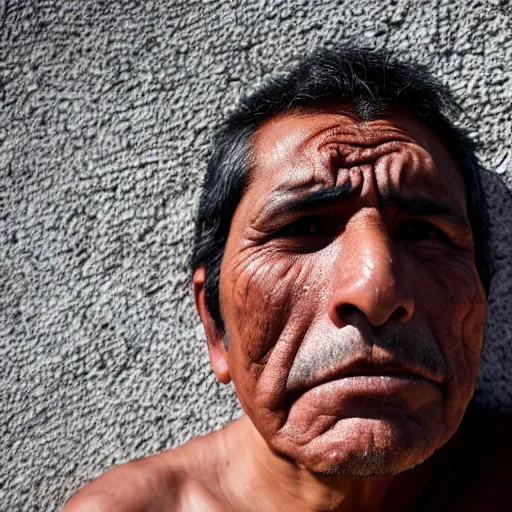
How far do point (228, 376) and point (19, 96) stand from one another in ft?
3.94

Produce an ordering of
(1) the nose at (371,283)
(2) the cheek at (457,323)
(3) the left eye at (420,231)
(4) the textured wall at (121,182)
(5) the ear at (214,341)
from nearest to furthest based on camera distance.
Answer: (1) the nose at (371,283) < (2) the cheek at (457,323) < (3) the left eye at (420,231) < (5) the ear at (214,341) < (4) the textured wall at (121,182)

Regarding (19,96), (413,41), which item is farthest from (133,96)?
(413,41)

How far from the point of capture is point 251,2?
213cm

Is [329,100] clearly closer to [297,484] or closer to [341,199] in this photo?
[341,199]

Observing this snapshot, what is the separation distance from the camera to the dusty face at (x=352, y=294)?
1.28m

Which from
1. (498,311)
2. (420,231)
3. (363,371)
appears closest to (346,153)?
(420,231)

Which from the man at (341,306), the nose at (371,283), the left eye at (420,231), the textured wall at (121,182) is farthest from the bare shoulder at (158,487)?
the left eye at (420,231)

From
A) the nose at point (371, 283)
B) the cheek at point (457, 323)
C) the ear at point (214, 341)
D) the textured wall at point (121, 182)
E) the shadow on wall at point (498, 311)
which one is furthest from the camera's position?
the textured wall at point (121, 182)

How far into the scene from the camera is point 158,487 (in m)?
1.73

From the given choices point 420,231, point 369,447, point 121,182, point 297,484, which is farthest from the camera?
point 121,182

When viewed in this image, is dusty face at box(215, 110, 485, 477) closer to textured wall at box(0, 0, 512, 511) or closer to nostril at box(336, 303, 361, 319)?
nostril at box(336, 303, 361, 319)

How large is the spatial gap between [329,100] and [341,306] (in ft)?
1.73

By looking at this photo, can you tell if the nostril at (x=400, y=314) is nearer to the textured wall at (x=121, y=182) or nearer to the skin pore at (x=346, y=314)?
the skin pore at (x=346, y=314)

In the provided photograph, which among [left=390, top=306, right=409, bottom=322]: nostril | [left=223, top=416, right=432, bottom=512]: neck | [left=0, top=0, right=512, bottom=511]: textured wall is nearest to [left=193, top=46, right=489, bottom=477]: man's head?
[left=390, top=306, right=409, bottom=322]: nostril
